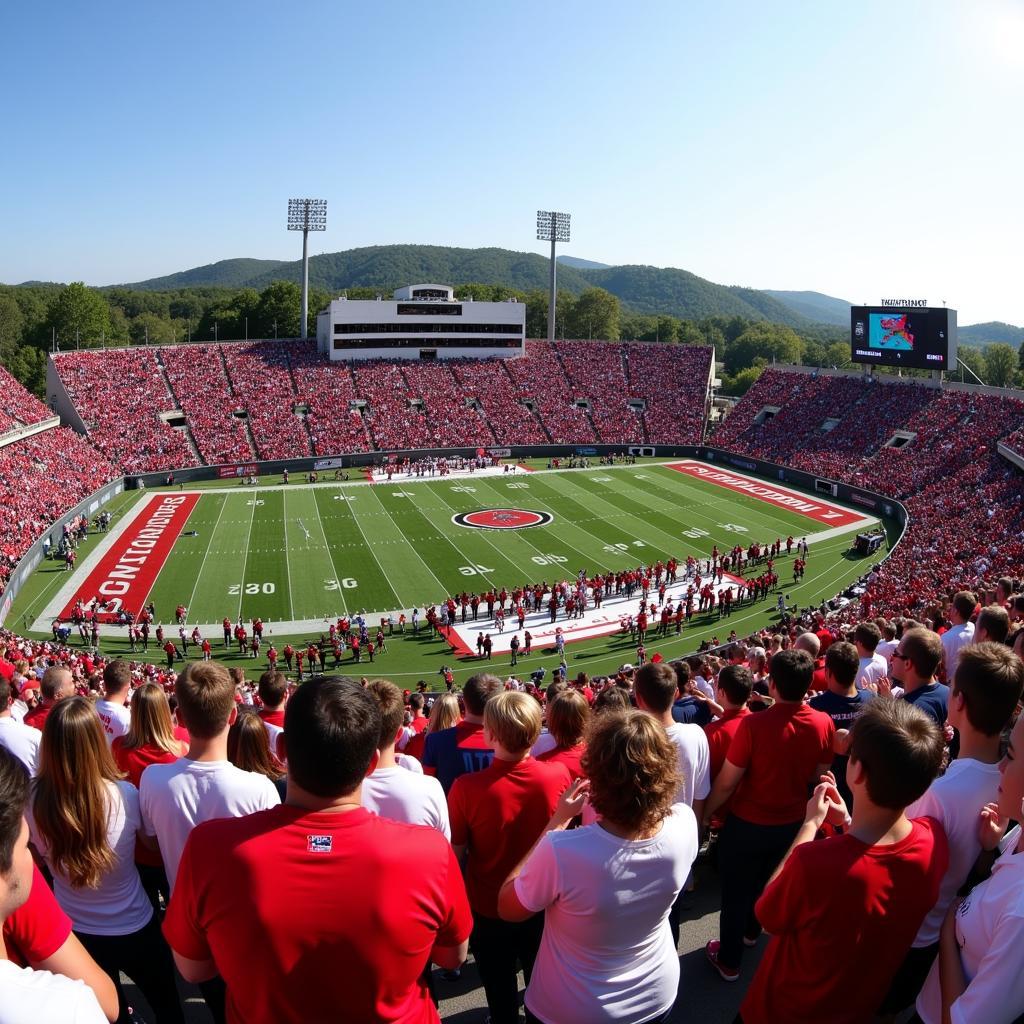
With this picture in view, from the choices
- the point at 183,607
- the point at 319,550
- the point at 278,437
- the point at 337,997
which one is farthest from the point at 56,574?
the point at 337,997

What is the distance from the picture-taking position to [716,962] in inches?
195

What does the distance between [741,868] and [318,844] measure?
3348 mm

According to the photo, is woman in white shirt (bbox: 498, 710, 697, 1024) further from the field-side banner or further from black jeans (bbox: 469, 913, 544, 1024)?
the field-side banner

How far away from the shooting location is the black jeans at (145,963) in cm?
407

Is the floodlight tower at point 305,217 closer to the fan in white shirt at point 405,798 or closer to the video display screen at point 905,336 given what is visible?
the video display screen at point 905,336

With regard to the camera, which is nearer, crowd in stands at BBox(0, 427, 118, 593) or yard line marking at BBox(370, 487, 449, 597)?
yard line marking at BBox(370, 487, 449, 597)

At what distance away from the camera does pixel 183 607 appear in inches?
1109

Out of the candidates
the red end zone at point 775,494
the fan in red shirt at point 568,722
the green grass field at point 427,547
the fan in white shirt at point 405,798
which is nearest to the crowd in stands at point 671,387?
the red end zone at point 775,494

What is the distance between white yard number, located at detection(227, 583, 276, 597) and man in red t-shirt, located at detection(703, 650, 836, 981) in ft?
87.2

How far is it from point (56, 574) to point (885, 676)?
103ft

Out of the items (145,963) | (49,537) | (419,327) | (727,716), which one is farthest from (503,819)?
(419,327)

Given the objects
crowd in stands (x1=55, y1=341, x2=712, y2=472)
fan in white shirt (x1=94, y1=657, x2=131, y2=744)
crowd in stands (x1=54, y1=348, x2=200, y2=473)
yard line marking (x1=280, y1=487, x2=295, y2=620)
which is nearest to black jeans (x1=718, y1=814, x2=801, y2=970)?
fan in white shirt (x1=94, y1=657, x2=131, y2=744)

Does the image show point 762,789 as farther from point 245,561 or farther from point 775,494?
point 775,494

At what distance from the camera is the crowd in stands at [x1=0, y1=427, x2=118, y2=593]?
31750 millimetres
